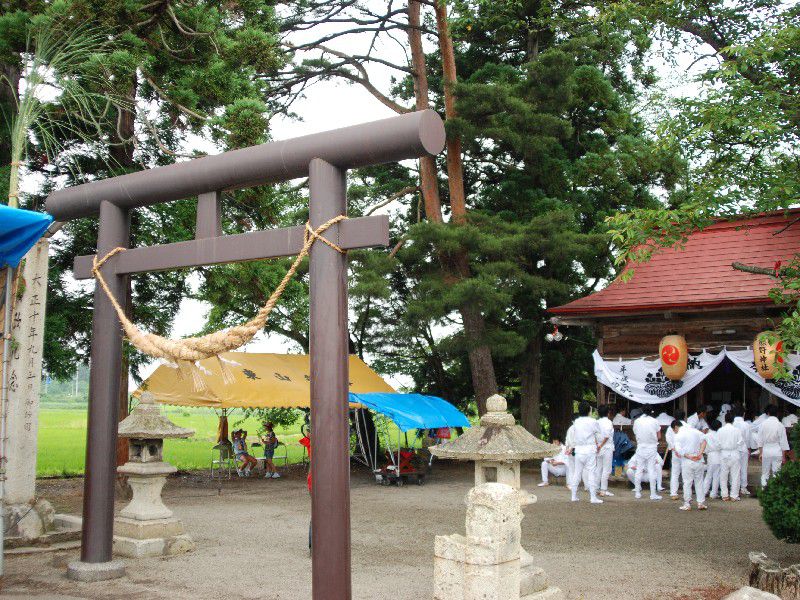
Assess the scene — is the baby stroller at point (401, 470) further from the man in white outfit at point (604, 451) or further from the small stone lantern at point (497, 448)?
the small stone lantern at point (497, 448)

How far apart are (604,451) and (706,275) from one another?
4.90 metres

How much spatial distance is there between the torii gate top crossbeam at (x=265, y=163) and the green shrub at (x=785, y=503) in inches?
219

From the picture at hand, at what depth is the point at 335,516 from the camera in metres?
5.09

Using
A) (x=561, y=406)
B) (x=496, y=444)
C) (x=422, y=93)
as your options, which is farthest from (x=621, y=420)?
(x=496, y=444)

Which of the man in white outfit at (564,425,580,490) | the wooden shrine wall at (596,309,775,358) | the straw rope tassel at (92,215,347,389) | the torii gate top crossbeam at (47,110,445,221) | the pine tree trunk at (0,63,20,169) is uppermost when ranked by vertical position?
the pine tree trunk at (0,63,20,169)

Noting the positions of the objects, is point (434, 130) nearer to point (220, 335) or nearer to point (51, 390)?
point (220, 335)

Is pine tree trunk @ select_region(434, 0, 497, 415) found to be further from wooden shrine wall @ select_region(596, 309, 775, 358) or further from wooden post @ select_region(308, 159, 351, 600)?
wooden post @ select_region(308, 159, 351, 600)

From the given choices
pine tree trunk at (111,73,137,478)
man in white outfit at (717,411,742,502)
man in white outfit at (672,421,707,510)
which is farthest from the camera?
man in white outfit at (717,411,742,502)

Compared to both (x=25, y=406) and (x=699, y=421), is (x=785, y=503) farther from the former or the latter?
(x=25, y=406)

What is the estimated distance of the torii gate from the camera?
201 inches

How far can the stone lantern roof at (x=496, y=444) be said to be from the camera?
6.73 m

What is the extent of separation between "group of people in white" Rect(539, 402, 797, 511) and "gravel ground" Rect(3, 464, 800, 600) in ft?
1.39

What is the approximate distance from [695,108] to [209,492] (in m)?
11.5

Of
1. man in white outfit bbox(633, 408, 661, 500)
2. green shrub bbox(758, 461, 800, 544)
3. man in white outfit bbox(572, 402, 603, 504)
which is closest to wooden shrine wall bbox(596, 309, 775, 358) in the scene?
man in white outfit bbox(633, 408, 661, 500)
